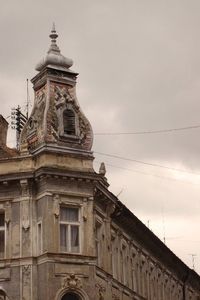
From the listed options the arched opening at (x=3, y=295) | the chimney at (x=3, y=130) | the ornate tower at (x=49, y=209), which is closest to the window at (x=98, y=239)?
the ornate tower at (x=49, y=209)

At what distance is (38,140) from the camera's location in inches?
1635

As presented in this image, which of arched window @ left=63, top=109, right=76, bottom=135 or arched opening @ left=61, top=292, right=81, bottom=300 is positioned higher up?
arched window @ left=63, top=109, right=76, bottom=135

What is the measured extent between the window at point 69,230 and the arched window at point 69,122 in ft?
13.0

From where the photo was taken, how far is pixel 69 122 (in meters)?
42.4

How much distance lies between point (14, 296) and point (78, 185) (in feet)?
19.5

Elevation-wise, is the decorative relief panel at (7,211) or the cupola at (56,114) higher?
the cupola at (56,114)

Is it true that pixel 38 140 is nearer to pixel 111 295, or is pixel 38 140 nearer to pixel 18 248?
pixel 18 248

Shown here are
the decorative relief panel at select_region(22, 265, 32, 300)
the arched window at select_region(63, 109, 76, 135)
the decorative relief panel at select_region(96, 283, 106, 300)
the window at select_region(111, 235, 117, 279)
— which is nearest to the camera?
the decorative relief panel at select_region(22, 265, 32, 300)

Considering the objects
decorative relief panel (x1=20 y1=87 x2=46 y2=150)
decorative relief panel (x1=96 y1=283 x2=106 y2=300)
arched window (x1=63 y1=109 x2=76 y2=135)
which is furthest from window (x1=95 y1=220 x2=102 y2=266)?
decorative relief panel (x1=20 y1=87 x2=46 y2=150)

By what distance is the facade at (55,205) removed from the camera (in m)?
39.2

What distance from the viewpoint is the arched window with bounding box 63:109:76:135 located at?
42.2m

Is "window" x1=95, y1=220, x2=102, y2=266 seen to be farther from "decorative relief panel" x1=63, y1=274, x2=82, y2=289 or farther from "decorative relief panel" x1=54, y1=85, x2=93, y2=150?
"decorative relief panel" x1=54, y1=85, x2=93, y2=150

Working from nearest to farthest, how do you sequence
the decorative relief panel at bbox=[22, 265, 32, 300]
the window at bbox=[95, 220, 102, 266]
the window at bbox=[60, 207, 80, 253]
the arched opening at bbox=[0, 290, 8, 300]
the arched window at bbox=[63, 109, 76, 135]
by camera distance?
the decorative relief panel at bbox=[22, 265, 32, 300] → the arched opening at bbox=[0, 290, 8, 300] → the window at bbox=[60, 207, 80, 253] → the arched window at bbox=[63, 109, 76, 135] → the window at bbox=[95, 220, 102, 266]

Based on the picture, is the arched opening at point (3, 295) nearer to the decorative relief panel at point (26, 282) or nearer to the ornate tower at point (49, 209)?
the ornate tower at point (49, 209)
